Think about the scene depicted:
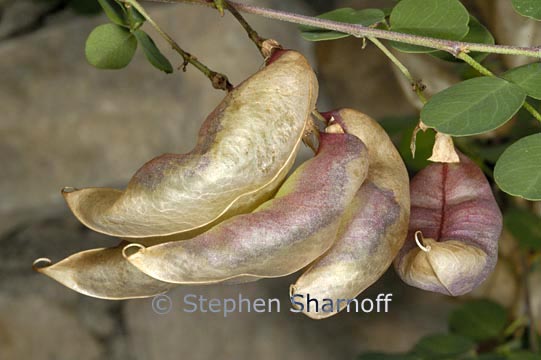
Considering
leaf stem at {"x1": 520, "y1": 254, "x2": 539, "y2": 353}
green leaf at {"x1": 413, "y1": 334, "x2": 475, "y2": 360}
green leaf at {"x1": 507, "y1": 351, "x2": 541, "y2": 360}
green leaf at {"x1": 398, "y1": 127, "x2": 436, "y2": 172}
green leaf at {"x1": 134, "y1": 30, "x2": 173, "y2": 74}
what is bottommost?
leaf stem at {"x1": 520, "y1": 254, "x2": 539, "y2": 353}

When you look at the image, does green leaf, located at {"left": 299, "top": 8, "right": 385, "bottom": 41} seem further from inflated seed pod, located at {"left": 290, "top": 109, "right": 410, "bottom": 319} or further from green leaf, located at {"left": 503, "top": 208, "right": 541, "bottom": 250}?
green leaf, located at {"left": 503, "top": 208, "right": 541, "bottom": 250}

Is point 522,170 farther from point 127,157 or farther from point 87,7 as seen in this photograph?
point 127,157

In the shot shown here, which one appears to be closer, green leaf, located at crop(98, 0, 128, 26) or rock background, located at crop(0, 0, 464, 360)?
green leaf, located at crop(98, 0, 128, 26)

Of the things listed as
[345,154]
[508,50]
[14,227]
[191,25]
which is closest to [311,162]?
[345,154]

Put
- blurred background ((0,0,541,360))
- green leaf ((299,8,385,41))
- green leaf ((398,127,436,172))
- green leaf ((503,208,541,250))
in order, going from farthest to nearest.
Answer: blurred background ((0,0,541,360))
green leaf ((503,208,541,250))
green leaf ((398,127,436,172))
green leaf ((299,8,385,41))

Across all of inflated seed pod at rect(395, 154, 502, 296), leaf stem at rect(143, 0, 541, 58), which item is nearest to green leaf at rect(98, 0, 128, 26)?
leaf stem at rect(143, 0, 541, 58)

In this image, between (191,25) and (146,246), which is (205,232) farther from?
(191,25)

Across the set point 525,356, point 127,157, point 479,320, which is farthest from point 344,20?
point 127,157
